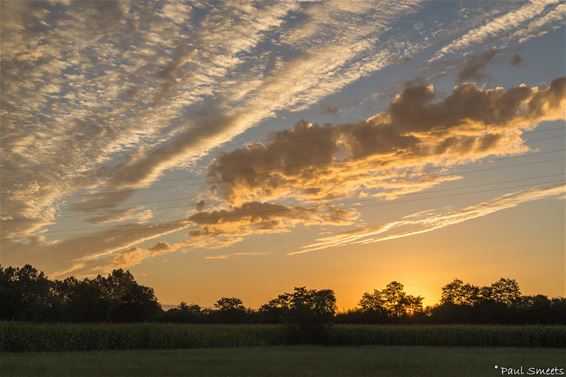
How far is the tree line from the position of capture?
68025 mm

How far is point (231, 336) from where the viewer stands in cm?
6538

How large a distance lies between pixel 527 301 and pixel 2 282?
4158 inches

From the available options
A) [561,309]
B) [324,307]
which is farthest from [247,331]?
[561,309]

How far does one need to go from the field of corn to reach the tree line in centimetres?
357

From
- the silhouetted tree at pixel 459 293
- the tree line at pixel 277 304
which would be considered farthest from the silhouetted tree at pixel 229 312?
the silhouetted tree at pixel 459 293

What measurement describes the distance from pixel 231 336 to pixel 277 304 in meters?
63.2

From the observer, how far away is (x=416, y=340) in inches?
2643

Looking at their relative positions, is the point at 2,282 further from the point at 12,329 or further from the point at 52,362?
the point at 52,362

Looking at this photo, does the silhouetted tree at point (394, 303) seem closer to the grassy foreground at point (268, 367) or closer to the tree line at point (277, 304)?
the tree line at point (277, 304)

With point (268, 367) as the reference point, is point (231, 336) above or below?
above

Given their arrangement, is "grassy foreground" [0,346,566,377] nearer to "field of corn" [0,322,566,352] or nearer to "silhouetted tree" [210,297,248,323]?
"field of corn" [0,322,566,352]

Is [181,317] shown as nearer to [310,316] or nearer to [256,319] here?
[256,319]

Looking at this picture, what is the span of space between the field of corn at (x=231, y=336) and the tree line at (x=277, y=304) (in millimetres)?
3573

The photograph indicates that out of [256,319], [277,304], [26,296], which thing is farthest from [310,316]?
[26,296]
